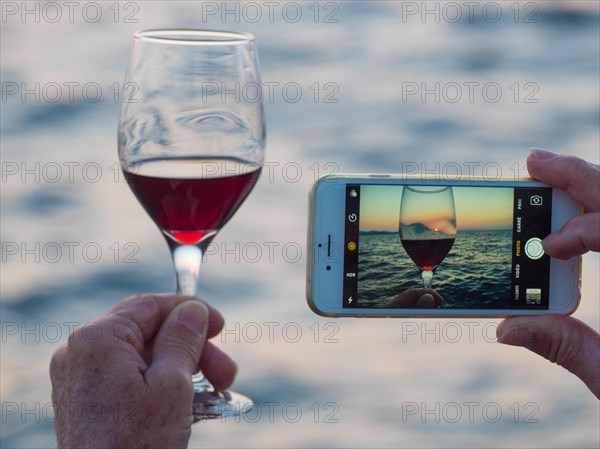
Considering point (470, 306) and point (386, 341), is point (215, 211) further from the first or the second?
point (386, 341)

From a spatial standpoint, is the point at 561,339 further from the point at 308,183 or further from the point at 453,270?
the point at 308,183

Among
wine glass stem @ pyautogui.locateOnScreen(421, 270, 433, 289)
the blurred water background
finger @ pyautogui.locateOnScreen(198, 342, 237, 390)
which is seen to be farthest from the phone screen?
the blurred water background

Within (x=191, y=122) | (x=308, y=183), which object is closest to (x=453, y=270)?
(x=191, y=122)

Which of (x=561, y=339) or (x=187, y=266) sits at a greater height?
(x=187, y=266)

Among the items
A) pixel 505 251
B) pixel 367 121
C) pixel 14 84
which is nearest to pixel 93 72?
pixel 14 84

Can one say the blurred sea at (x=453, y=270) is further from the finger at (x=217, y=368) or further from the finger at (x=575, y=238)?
the finger at (x=217, y=368)

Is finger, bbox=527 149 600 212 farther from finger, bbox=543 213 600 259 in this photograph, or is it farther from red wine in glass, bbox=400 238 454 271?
red wine in glass, bbox=400 238 454 271

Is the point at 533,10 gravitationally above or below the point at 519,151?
above
